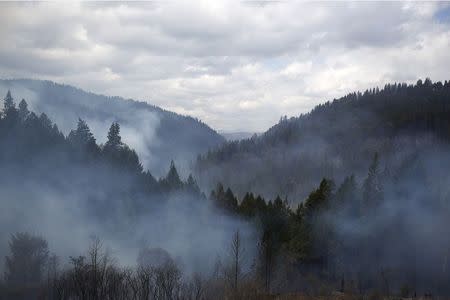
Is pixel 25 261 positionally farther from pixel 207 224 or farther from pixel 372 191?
pixel 372 191

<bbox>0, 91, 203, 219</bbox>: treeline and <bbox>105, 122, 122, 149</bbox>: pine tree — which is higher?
<bbox>105, 122, 122, 149</bbox>: pine tree

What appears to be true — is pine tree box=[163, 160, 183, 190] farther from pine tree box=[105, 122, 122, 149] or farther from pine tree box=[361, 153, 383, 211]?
pine tree box=[361, 153, 383, 211]

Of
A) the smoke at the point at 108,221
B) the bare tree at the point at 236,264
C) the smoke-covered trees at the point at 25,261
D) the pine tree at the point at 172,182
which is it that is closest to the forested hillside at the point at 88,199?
the pine tree at the point at 172,182

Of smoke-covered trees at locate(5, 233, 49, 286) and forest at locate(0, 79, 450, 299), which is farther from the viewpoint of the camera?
forest at locate(0, 79, 450, 299)

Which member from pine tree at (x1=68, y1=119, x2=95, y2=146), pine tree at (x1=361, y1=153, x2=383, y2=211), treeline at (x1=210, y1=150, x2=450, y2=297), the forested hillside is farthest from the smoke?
pine tree at (x1=361, y1=153, x2=383, y2=211)

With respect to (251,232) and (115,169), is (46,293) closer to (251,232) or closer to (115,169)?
(251,232)

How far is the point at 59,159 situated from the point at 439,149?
15554 centimetres

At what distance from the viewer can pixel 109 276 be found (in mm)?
49406

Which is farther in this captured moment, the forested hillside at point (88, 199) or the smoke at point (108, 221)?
the forested hillside at point (88, 199)

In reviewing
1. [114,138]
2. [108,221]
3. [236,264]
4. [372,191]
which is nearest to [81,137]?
[114,138]

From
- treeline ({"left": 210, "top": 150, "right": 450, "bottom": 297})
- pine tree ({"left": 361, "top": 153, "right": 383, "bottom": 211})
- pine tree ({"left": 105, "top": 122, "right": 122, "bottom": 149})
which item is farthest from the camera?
pine tree ({"left": 105, "top": 122, "right": 122, "bottom": 149})

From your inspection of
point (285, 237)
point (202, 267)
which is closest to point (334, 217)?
point (285, 237)

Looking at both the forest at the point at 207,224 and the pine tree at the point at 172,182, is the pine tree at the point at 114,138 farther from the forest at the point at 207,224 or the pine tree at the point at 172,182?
the pine tree at the point at 172,182

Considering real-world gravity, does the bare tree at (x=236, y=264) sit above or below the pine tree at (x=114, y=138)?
below
